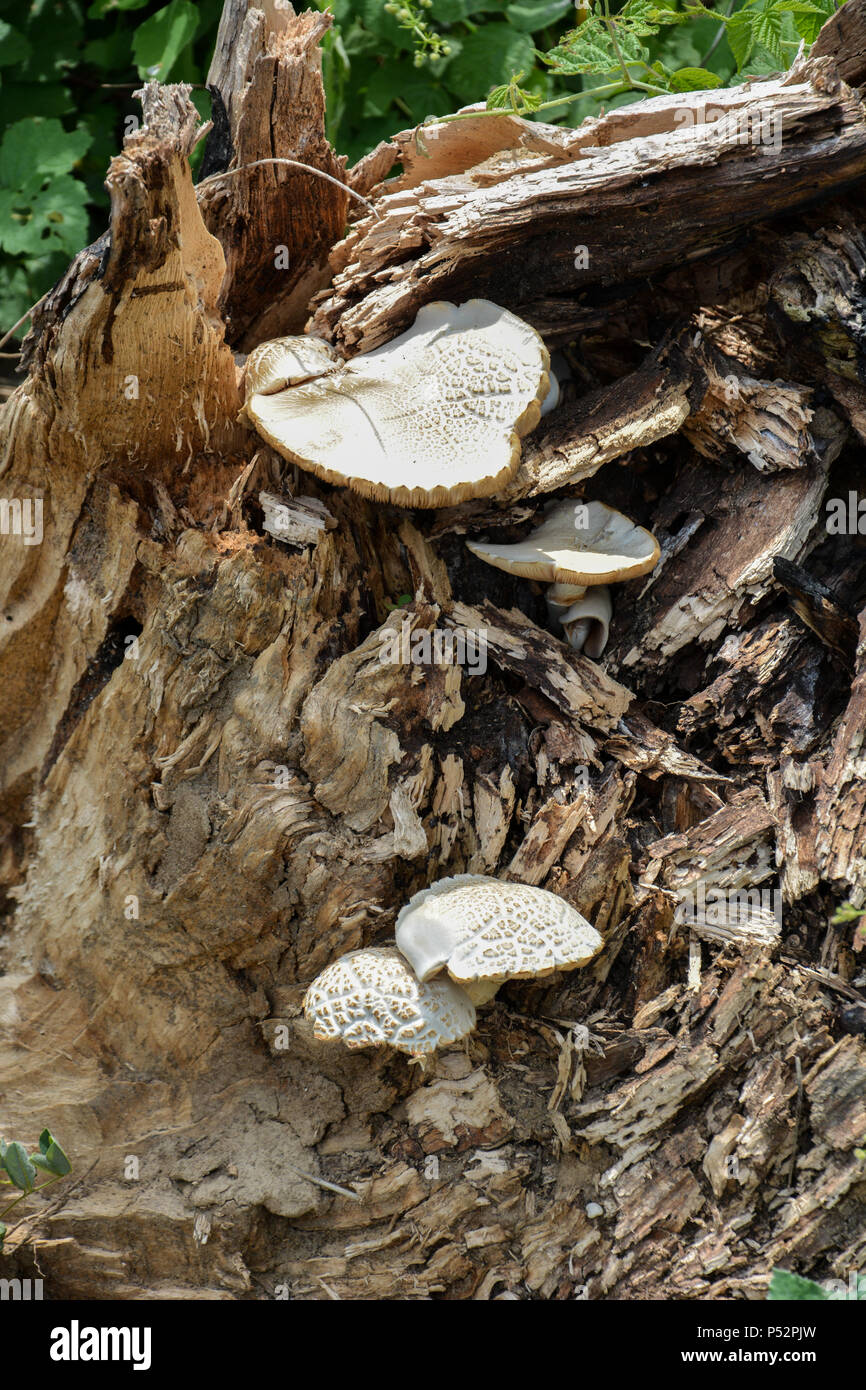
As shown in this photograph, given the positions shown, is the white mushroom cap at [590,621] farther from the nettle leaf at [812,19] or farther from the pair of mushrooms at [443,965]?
the nettle leaf at [812,19]

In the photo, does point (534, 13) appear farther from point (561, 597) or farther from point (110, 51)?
point (561, 597)

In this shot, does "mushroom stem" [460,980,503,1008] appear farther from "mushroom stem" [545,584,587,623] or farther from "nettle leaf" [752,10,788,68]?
"nettle leaf" [752,10,788,68]

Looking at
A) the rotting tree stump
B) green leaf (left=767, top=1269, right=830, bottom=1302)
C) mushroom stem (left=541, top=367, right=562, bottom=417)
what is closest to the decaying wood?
the rotting tree stump

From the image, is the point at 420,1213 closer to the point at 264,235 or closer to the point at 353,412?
the point at 353,412

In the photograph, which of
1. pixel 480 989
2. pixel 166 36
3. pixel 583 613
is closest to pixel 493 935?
pixel 480 989

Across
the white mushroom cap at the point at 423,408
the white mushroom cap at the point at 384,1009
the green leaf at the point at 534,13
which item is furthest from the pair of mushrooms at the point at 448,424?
the green leaf at the point at 534,13

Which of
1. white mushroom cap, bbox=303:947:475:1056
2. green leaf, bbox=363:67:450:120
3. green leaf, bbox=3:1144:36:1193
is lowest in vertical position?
green leaf, bbox=3:1144:36:1193

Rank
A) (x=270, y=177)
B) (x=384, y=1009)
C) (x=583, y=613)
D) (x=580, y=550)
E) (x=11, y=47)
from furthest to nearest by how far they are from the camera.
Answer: (x=11, y=47), (x=270, y=177), (x=583, y=613), (x=580, y=550), (x=384, y=1009)
